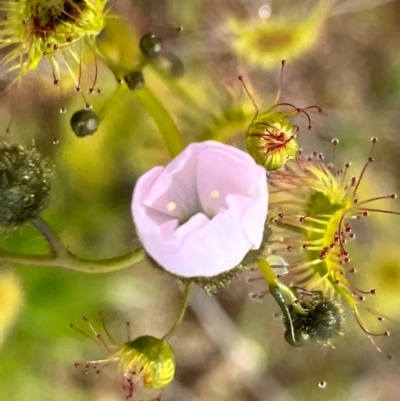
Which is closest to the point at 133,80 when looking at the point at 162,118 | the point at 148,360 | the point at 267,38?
the point at 162,118

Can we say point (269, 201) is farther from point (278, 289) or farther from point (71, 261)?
point (71, 261)

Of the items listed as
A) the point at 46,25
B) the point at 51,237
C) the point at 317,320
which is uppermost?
the point at 46,25

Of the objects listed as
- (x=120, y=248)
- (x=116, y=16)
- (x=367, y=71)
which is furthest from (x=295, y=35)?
(x=120, y=248)

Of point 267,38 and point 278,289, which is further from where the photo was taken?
point 267,38

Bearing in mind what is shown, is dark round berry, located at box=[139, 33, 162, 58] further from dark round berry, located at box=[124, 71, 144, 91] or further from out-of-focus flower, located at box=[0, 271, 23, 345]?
out-of-focus flower, located at box=[0, 271, 23, 345]

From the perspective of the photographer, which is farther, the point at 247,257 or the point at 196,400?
the point at 196,400

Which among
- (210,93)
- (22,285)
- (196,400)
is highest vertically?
(210,93)

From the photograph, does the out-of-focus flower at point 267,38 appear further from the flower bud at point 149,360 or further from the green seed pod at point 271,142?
the flower bud at point 149,360

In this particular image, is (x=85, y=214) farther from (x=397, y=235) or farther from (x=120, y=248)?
(x=397, y=235)
